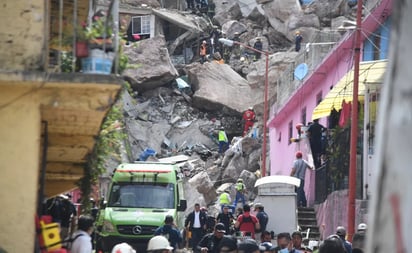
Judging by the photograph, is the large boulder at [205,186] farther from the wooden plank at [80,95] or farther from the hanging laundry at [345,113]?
the wooden plank at [80,95]

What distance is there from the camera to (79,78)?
11.0 m

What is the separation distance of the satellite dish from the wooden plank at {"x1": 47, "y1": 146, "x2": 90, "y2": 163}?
831 inches

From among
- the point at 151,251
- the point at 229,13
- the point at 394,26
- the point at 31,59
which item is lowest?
the point at 151,251

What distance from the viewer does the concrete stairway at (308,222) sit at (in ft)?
84.3

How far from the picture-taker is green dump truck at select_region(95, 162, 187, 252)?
22.6 meters

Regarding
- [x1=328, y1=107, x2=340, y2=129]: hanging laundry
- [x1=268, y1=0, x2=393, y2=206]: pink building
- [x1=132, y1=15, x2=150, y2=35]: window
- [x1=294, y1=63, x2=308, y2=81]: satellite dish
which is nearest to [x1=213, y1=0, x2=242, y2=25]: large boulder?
[x1=132, y1=15, x2=150, y2=35]: window

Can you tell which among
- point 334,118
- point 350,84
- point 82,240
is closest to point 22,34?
point 82,240

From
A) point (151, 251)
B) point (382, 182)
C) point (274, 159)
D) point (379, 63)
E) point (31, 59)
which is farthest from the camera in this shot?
point (274, 159)

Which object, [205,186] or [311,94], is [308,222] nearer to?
[311,94]

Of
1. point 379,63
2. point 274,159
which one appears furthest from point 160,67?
point 379,63

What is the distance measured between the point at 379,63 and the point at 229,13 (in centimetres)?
3813

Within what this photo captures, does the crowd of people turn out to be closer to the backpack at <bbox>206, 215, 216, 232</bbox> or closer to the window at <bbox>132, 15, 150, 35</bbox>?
the backpack at <bbox>206, 215, 216, 232</bbox>

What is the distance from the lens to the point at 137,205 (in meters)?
23.2

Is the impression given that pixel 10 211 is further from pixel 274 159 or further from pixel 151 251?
pixel 274 159
